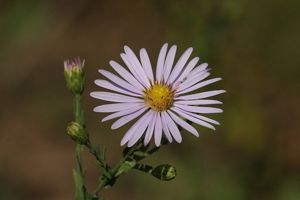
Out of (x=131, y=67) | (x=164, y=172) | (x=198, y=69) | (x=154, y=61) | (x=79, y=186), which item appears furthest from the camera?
(x=154, y=61)

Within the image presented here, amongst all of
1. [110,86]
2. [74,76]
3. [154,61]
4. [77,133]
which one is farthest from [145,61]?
[154,61]

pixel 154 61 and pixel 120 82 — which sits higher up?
pixel 154 61

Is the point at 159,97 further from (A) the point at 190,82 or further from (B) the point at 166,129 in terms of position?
(B) the point at 166,129

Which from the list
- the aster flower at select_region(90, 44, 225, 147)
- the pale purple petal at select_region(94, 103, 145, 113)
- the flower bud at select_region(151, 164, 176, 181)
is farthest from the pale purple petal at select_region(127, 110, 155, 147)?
the flower bud at select_region(151, 164, 176, 181)

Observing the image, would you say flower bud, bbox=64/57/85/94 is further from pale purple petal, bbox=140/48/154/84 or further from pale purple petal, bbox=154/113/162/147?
pale purple petal, bbox=154/113/162/147

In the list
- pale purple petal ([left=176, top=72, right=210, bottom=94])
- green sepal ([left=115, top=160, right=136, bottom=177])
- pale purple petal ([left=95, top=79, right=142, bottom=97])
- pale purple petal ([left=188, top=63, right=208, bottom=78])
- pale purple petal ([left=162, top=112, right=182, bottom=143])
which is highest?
pale purple petal ([left=188, top=63, right=208, bottom=78])

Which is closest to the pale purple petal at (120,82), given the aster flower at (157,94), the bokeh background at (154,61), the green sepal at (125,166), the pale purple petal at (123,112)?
the aster flower at (157,94)
